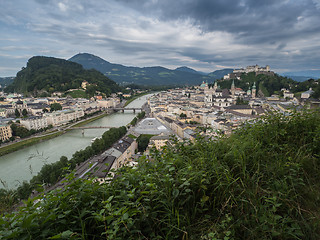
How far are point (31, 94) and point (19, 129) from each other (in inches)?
1605

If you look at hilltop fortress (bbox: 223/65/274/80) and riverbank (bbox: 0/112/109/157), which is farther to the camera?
hilltop fortress (bbox: 223/65/274/80)

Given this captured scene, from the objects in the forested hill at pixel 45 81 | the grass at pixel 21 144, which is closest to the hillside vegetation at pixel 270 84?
the forested hill at pixel 45 81

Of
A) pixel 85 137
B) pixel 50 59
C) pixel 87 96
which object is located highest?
pixel 50 59

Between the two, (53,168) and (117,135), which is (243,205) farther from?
(117,135)

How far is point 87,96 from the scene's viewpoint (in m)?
50.5

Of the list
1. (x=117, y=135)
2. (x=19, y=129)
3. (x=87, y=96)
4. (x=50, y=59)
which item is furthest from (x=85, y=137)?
(x=50, y=59)

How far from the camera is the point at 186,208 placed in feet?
3.77

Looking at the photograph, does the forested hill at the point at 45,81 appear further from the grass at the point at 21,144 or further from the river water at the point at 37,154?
the grass at the point at 21,144

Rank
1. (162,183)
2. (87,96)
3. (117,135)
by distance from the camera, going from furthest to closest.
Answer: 1. (87,96)
2. (117,135)
3. (162,183)

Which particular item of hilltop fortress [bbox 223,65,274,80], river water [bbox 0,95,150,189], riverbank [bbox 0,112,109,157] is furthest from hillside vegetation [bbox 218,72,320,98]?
riverbank [bbox 0,112,109,157]

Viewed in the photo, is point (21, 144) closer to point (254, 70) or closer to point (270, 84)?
point (270, 84)

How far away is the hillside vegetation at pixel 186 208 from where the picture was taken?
910mm

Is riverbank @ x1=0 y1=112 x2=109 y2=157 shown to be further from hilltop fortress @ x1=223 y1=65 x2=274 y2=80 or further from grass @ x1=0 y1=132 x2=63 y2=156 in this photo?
hilltop fortress @ x1=223 y1=65 x2=274 y2=80

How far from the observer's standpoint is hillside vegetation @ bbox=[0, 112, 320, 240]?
91 cm
